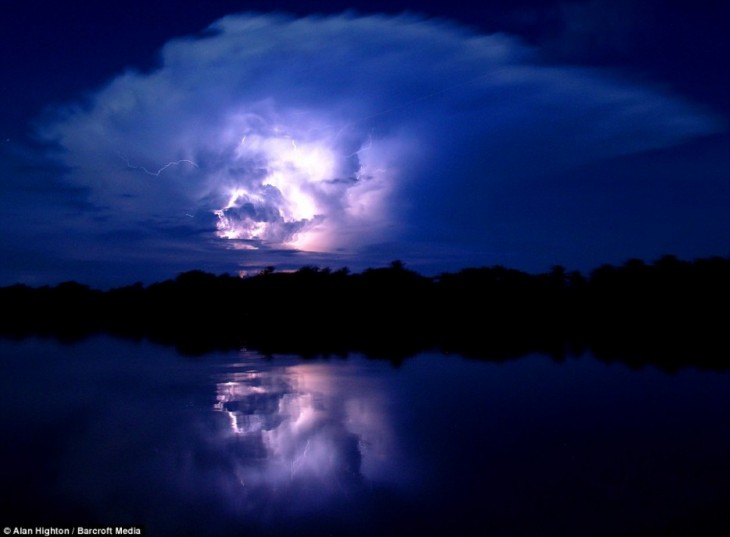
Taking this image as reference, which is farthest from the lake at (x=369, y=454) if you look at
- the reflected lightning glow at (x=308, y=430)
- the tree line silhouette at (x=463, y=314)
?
the tree line silhouette at (x=463, y=314)

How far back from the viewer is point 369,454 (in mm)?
10055

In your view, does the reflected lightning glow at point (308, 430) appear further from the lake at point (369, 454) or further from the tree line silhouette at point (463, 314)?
the tree line silhouette at point (463, 314)

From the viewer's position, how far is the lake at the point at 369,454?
731 cm

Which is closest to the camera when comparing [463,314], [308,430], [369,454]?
[369,454]

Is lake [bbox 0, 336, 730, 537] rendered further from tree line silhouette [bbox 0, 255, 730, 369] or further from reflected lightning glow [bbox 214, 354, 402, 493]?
tree line silhouette [bbox 0, 255, 730, 369]

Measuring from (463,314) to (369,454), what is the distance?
138 ft

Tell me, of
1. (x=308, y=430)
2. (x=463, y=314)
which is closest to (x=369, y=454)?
(x=308, y=430)

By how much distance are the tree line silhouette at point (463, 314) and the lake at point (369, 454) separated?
9012 millimetres

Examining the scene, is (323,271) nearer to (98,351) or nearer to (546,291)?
(546,291)

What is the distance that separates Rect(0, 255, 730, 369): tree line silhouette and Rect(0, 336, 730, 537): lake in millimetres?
9012

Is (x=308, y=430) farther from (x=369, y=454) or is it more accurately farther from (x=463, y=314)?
(x=463, y=314)

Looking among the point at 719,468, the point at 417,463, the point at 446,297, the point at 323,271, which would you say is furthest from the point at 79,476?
the point at 323,271

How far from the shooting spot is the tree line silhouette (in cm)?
2989

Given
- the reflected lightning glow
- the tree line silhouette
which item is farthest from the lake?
the tree line silhouette
